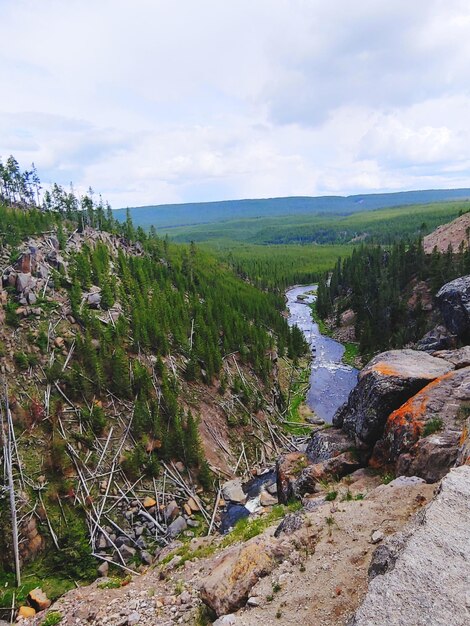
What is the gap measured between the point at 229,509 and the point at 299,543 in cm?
2173

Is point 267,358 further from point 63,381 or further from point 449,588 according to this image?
point 449,588

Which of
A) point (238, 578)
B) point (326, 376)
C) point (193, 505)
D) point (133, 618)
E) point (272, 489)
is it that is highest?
point (238, 578)

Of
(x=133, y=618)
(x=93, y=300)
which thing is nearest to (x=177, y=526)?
(x=133, y=618)

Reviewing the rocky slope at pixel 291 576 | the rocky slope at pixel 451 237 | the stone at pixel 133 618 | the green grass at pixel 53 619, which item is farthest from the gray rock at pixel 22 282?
the rocky slope at pixel 451 237

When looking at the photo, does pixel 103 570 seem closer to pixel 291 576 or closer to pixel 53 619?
pixel 53 619

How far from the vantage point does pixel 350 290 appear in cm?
12688

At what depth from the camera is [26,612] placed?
2192 centimetres

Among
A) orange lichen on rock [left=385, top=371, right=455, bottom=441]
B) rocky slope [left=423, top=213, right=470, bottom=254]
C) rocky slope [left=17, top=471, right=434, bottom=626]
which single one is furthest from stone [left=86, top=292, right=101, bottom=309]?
rocky slope [left=423, top=213, right=470, bottom=254]

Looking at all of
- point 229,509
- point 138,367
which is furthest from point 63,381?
point 229,509

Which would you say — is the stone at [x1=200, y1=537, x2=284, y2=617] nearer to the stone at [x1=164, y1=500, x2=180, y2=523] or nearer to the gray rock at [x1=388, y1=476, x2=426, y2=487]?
the gray rock at [x1=388, y1=476, x2=426, y2=487]

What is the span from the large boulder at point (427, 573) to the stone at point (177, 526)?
80.9ft

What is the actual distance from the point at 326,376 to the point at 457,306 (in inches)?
1338

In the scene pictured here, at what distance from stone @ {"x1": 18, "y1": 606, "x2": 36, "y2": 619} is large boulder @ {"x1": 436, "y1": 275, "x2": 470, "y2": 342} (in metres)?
40.0

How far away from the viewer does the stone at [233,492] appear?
34.8 m
